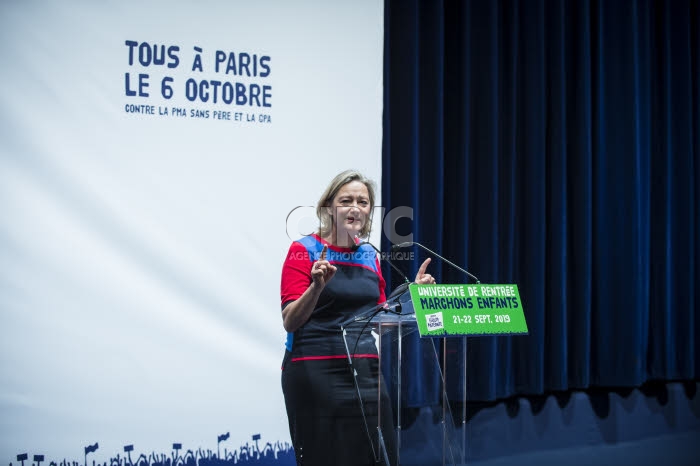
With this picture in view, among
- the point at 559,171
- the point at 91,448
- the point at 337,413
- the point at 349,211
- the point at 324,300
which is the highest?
the point at 559,171

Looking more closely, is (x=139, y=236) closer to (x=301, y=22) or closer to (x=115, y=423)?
(x=115, y=423)

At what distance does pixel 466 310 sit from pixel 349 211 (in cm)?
57

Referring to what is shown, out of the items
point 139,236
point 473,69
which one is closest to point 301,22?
point 473,69

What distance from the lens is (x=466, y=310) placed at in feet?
5.57

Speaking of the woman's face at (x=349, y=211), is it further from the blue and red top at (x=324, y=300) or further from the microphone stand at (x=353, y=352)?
the microphone stand at (x=353, y=352)

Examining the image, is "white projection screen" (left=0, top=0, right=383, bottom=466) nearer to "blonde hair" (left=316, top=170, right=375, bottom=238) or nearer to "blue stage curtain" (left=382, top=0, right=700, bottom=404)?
"blue stage curtain" (left=382, top=0, right=700, bottom=404)

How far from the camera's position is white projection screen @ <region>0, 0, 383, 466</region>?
266cm

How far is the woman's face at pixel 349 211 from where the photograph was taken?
211 centimetres

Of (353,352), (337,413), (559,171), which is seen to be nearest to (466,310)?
(353,352)

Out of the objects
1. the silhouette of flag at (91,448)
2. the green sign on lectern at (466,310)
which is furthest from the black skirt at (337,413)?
the silhouette of flag at (91,448)

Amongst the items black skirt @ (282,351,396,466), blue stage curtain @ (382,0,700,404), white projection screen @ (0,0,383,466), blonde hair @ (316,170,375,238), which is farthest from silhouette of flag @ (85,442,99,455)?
blue stage curtain @ (382,0,700,404)

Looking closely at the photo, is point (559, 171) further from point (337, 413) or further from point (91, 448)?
point (91, 448)

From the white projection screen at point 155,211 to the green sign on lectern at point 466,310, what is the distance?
140cm

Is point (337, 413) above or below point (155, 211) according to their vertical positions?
below
